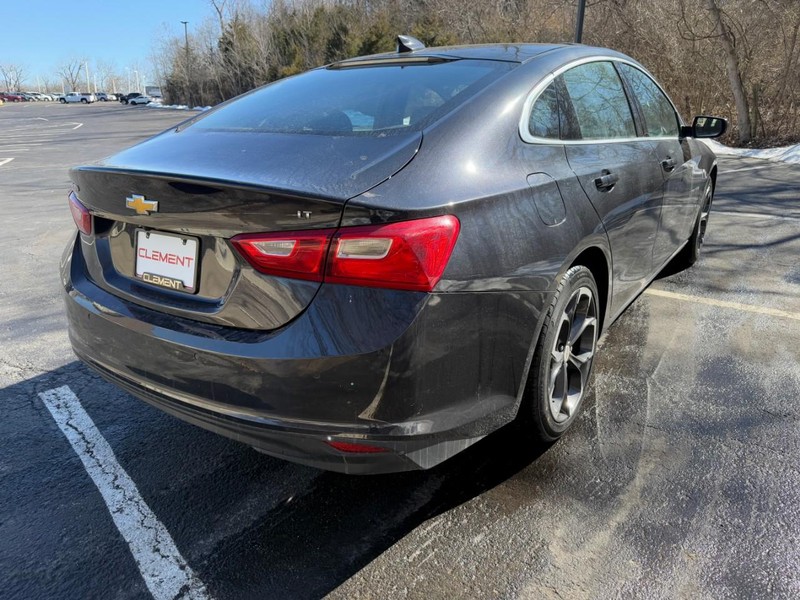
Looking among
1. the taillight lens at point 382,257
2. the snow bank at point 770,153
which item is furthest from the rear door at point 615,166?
the snow bank at point 770,153

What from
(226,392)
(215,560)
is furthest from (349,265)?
(215,560)

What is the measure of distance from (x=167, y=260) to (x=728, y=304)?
155 inches

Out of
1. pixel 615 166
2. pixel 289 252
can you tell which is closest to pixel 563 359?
pixel 615 166

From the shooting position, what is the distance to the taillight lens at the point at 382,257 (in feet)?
5.54

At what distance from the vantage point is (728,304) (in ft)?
14.3

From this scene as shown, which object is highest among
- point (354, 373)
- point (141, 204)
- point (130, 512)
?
point (141, 204)

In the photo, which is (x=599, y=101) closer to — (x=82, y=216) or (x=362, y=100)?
(x=362, y=100)

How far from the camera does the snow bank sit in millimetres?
12703

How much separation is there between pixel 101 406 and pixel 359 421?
6.24ft

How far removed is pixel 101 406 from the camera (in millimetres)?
3033

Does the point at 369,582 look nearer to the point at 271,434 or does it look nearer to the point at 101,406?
the point at 271,434

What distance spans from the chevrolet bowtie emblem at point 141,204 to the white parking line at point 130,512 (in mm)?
1132

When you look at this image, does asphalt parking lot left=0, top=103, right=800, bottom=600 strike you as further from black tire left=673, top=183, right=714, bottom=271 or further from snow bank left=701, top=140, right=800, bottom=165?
snow bank left=701, top=140, right=800, bottom=165

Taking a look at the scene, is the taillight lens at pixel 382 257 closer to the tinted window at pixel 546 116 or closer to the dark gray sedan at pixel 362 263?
the dark gray sedan at pixel 362 263
